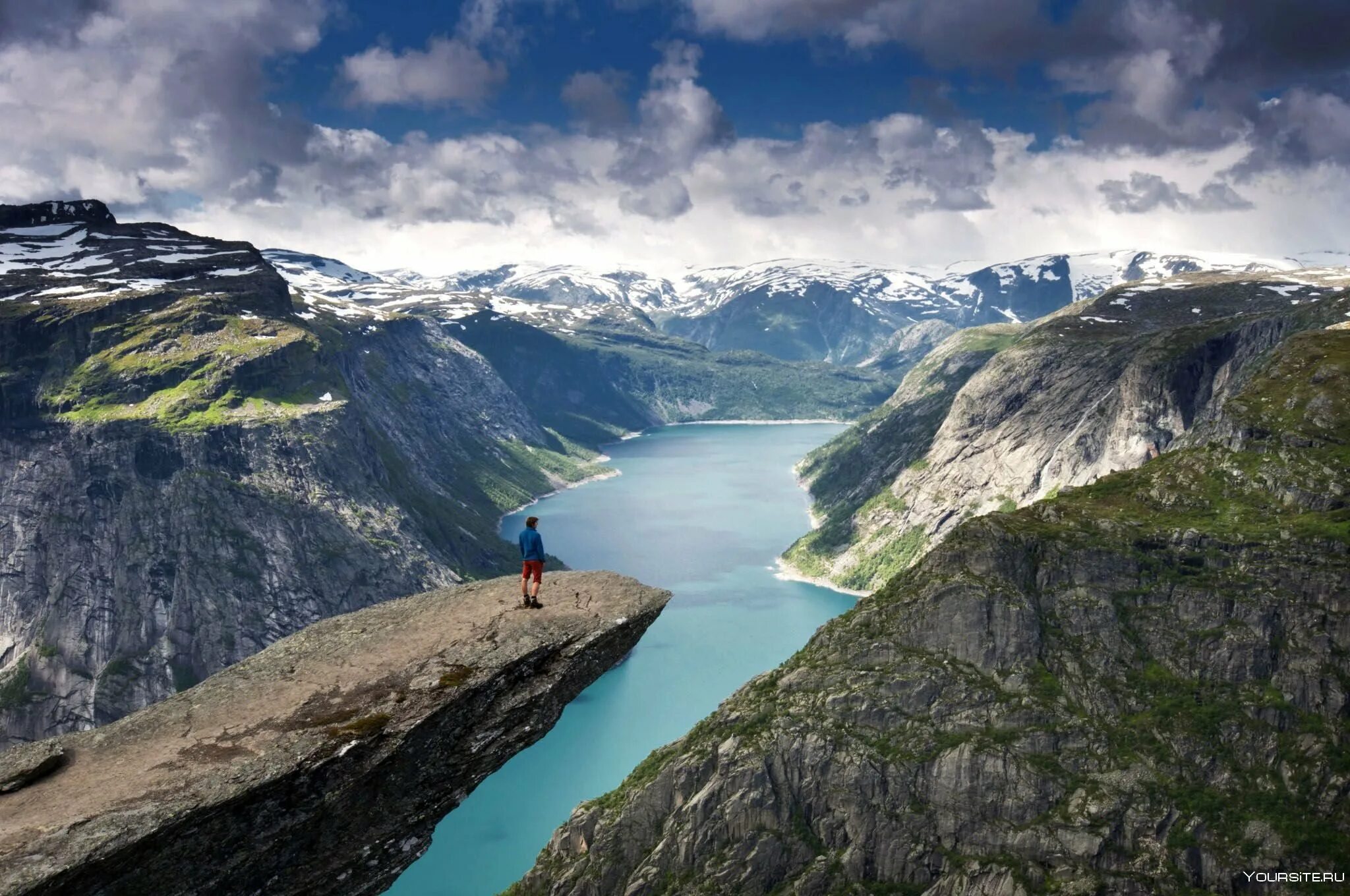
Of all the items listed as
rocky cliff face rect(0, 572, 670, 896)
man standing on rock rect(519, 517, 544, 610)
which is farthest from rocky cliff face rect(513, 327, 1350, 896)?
rocky cliff face rect(0, 572, 670, 896)

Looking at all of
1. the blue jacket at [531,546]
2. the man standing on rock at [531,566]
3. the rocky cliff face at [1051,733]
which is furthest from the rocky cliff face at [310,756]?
the rocky cliff face at [1051,733]

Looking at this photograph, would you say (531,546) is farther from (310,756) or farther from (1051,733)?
(1051,733)

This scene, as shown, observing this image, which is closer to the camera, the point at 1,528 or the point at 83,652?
the point at 83,652

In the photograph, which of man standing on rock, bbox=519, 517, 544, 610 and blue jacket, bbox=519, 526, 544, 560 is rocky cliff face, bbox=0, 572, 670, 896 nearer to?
man standing on rock, bbox=519, 517, 544, 610

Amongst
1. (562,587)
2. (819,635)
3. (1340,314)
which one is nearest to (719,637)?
(819,635)

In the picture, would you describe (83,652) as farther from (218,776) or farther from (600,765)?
(218,776)

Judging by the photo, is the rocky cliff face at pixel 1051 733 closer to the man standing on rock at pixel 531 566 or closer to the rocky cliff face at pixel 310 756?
the man standing on rock at pixel 531 566
